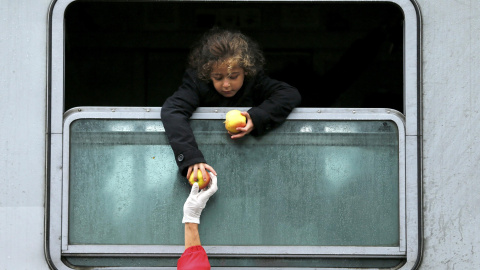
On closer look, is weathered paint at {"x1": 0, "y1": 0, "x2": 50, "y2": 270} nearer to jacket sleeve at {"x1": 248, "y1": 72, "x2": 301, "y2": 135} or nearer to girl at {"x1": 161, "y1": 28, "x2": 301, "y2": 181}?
girl at {"x1": 161, "y1": 28, "x2": 301, "y2": 181}

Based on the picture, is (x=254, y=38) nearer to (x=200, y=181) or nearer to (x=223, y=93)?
(x=223, y=93)

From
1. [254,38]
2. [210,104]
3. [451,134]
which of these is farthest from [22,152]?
[254,38]

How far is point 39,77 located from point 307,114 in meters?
0.91

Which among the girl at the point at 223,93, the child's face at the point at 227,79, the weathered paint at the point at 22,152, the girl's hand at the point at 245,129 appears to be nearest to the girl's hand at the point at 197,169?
the girl at the point at 223,93

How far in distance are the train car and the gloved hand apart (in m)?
0.06

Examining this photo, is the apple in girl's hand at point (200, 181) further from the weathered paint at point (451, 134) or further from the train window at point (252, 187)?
the weathered paint at point (451, 134)

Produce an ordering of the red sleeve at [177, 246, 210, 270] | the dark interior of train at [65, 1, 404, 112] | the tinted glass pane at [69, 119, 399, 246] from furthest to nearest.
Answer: the dark interior of train at [65, 1, 404, 112], the tinted glass pane at [69, 119, 399, 246], the red sleeve at [177, 246, 210, 270]

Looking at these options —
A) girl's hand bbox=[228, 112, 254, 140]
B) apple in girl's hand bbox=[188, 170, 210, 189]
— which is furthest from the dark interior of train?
apple in girl's hand bbox=[188, 170, 210, 189]

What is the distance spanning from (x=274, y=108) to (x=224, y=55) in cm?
27

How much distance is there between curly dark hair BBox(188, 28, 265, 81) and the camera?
204cm

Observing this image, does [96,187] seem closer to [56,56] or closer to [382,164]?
[56,56]

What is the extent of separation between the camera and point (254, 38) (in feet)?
10.7

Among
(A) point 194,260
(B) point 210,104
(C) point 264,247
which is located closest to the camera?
(A) point 194,260

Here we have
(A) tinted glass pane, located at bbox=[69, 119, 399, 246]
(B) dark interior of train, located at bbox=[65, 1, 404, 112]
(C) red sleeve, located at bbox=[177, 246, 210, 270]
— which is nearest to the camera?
(C) red sleeve, located at bbox=[177, 246, 210, 270]
